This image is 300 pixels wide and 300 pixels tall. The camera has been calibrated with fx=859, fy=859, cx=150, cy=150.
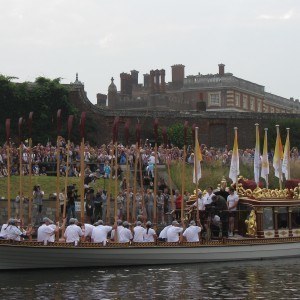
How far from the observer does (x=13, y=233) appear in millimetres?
27406

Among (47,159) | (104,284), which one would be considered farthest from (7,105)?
(104,284)

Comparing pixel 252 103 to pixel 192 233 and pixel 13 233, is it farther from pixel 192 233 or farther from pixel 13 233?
pixel 13 233

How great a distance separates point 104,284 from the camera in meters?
25.1

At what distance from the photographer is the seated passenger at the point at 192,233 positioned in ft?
97.5

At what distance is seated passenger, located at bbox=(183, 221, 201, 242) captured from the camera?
2970 cm

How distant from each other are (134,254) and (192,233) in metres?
2.25

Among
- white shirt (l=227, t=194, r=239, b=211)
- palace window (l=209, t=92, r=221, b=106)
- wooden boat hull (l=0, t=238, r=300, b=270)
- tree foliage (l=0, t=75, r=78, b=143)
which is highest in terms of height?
palace window (l=209, t=92, r=221, b=106)

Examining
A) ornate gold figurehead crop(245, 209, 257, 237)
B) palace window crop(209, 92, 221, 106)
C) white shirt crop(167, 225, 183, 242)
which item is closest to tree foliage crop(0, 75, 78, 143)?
ornate gold figurehead crop(245, 209, 257, 237)

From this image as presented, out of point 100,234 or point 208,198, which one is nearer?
point 100,234

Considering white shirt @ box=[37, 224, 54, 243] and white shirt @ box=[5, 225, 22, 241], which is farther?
white shirt @ box=[37, 224, 54, 243]

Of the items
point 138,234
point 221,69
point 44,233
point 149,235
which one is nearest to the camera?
point 44,233

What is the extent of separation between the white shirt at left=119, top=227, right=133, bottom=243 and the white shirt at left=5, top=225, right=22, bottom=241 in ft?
11.5

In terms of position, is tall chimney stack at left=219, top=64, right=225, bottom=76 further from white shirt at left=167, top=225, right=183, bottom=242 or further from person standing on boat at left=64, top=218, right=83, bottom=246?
person standing on boat at left=64, top=218, right=83, bottom=246

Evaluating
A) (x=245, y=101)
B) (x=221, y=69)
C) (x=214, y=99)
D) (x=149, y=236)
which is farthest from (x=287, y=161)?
(x=245, y=101)
